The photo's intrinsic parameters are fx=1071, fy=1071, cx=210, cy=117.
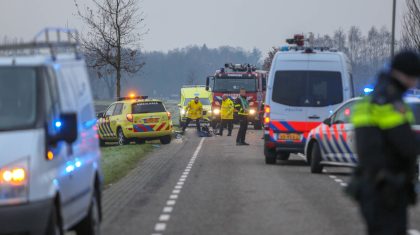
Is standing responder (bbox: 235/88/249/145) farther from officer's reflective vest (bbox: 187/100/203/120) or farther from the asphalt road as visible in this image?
officer's reflective vest (bbox: 187/100/203/120)

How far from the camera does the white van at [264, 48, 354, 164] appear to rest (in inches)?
928

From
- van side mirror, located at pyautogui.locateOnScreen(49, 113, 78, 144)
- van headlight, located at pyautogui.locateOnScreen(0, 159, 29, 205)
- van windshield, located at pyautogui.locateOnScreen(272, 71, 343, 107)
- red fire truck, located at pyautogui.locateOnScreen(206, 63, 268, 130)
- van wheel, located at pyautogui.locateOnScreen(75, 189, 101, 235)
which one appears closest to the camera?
van headlight, located at pyautogui.locateOnScreen(0, 159, 29, 205)

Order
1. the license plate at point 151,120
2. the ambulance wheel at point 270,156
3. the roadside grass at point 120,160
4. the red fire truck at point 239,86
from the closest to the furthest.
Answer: the roadside grass at point 120,160 < the ambulance wheel at point 270,156 < the license plate at point 151,120 < the red fire truck at point 239,86

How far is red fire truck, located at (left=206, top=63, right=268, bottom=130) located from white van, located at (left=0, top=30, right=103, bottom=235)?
38.3m

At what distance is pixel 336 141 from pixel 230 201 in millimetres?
5159

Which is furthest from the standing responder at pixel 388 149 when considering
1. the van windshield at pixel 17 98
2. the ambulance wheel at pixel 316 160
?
the ambulance wheel at pixel 316 160

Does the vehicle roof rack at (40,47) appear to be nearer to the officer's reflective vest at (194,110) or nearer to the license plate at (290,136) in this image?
the license plate at (290,136)

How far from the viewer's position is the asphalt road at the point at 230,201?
12.5 meters

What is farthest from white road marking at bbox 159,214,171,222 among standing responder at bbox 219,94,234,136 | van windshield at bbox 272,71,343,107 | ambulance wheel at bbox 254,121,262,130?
ambulance wheel at bbox 254,121,262,130

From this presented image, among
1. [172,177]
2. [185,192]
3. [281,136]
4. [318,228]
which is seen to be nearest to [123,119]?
[281,136]

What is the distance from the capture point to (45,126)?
356 inches

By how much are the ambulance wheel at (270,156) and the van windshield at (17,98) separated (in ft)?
49.1

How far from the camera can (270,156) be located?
2434 cm

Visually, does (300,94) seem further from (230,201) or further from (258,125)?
(258,125)
